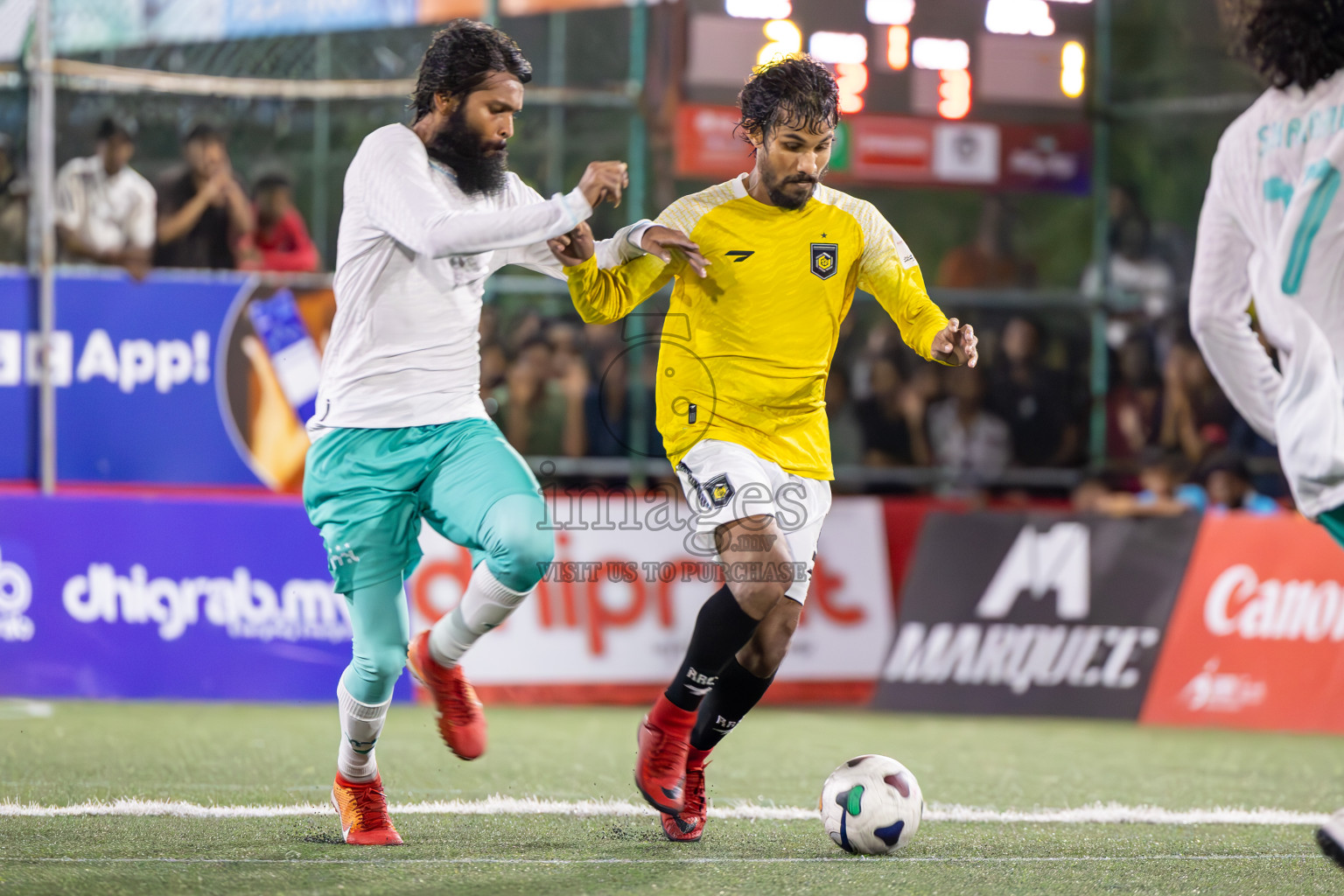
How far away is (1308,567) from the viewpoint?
9.21 metres

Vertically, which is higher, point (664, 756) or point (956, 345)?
point (956, 345)

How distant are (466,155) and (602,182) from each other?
1.63 ft

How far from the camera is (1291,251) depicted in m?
3.63

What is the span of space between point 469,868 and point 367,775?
61 centimetres

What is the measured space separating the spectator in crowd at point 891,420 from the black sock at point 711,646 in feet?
21.9

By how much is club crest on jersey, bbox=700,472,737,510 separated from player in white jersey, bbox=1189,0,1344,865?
1541mm

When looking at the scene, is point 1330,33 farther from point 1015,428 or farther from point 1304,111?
point 1015,428

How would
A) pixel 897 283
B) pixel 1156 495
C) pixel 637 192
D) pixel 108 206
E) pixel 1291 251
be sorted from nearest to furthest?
pixel 1291 251, pixel 897 283, pixel 108 206, pixel 1156 495, pixel 637 192

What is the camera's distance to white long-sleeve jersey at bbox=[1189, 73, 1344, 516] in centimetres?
357

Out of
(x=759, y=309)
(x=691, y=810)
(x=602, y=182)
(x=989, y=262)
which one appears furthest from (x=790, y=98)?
(x=989, y=262)

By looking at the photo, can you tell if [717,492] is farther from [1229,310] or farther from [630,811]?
[1229,310]

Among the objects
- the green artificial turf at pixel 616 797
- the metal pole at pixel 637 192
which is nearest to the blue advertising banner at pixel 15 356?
the green artificial turf at pixel 616 797

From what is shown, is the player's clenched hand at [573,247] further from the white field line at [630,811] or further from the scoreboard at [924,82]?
the scoreboard at [924,82]

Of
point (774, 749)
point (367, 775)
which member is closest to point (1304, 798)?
point (774, 749)
